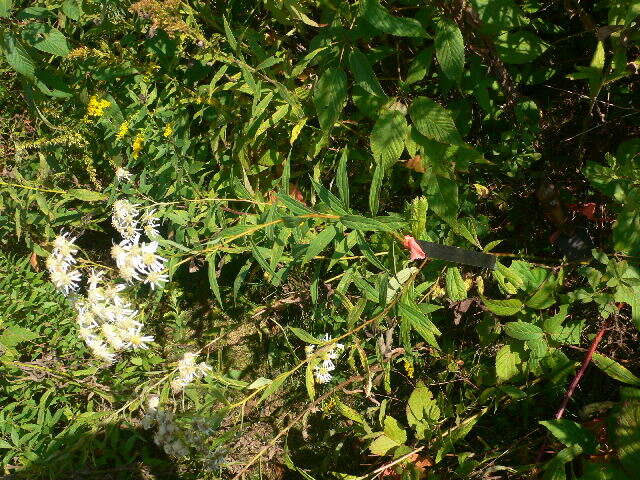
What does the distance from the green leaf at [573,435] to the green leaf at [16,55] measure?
240 cm

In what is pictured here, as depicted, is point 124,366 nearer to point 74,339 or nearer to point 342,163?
point 74,339

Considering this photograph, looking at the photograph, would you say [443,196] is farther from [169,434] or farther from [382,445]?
[169,434]

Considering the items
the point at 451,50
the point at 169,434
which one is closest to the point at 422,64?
the point at 451,50

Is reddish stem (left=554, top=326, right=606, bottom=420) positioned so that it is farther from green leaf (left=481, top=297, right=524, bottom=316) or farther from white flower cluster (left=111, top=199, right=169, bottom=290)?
white flower cluster (left=111, top=199, right=169, bottom=290)

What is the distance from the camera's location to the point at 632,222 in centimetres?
217

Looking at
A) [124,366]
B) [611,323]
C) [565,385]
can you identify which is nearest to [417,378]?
[565,385]

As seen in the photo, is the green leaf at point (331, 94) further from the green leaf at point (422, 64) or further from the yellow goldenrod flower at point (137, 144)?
the yellow goldenrod flower at point (137, 144)

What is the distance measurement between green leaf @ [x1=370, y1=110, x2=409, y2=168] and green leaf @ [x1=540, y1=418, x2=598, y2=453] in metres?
1.22

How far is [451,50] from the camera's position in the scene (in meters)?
2.06

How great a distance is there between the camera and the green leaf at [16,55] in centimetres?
198

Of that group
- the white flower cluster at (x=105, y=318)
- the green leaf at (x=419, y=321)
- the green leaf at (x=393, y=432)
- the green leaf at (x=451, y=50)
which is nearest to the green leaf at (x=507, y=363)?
the green leaf at (x=393, y=432)

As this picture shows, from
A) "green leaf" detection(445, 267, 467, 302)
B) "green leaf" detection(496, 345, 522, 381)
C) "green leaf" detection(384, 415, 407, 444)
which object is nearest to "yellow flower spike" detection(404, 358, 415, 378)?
"green leaf" detection(384, 415, 407, 444)

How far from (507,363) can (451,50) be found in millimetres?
1424

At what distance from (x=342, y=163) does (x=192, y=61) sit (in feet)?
5.43
